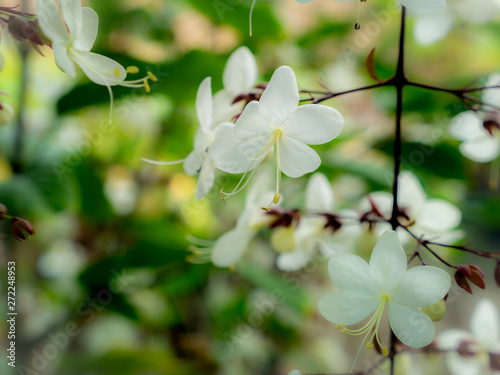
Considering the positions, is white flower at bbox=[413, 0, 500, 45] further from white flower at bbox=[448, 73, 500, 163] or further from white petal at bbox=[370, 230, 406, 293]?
white petal at bbox=[370, 230, 406, 293]

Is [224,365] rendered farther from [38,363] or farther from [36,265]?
[36,265]

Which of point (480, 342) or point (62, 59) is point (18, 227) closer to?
point (62, 59)

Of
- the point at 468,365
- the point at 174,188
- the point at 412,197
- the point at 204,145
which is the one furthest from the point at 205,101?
the point at 174,188

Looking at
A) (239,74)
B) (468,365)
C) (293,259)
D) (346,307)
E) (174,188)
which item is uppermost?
(239,74)

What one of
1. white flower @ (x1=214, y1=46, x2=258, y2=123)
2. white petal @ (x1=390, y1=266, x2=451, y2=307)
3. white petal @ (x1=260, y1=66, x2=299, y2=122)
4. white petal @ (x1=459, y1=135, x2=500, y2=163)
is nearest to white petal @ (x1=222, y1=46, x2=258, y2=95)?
white flower @ (x1=214, y1=46, x2=258, y2=123)

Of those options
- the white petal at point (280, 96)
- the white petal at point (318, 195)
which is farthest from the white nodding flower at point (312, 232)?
the white petal at point (280, 96)

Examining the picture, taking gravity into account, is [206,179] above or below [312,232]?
above

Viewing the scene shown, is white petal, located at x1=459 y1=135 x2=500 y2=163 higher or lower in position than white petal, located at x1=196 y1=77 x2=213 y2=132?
lower

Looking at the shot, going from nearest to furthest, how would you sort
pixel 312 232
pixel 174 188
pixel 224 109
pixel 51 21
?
pixel 51 21 → pixel 224 109 → pixel 312 232 → pixel 174 188
